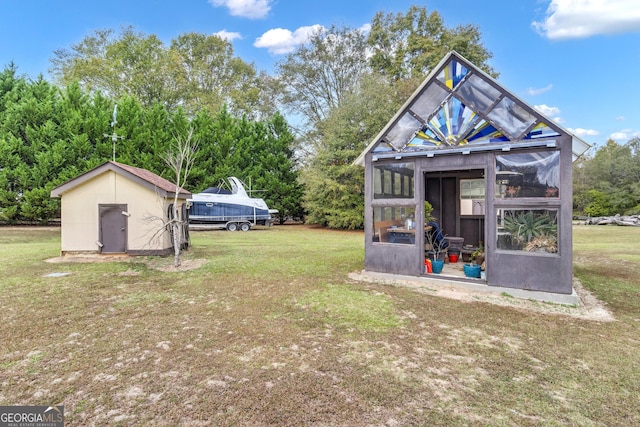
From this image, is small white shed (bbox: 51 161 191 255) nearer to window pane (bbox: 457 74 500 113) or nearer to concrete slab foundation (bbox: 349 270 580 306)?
concrete slab foundation (bbox: 349 270 580 306)

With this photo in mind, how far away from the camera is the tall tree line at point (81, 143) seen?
1670cm

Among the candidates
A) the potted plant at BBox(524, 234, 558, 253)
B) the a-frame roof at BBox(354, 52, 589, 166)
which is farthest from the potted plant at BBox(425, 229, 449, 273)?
the a-frame roof at BBox(354, 52, 589, 166)

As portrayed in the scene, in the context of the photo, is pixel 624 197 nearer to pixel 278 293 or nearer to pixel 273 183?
pixel 273 183

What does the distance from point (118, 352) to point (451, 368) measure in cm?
337

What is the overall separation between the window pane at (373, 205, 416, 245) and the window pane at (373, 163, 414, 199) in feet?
0.87

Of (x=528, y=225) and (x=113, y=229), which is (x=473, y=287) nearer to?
(x=528, y=225)

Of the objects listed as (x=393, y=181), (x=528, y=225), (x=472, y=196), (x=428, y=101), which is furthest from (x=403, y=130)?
(x=472, y=196)

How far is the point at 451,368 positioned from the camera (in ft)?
10.3

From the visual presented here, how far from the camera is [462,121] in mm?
6020

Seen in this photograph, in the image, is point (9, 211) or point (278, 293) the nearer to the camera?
point (278, 293)

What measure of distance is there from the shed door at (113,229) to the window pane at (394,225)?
7.45 meters

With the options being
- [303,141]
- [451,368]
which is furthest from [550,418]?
[303,141]

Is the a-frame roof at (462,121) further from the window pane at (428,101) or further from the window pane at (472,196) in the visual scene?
the window pane at (472,196)

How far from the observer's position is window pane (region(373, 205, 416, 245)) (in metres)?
6.53
